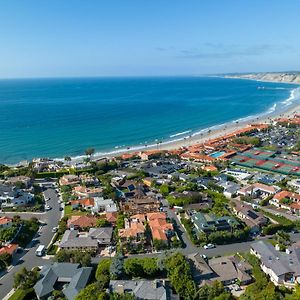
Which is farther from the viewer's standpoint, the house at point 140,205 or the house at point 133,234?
the house at point 140,205

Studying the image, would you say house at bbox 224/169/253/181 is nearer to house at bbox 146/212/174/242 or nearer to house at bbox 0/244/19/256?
house at bbox 146/212/174/242

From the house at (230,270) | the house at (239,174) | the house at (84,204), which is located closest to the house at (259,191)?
the house at (239,174)

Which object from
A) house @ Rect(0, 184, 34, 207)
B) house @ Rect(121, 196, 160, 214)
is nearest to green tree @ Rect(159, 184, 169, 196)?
house @ Rect(121, 196, 160, 214)

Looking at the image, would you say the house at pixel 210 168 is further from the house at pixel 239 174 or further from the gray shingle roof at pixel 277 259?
the gray shingle roof at pixel 277 259

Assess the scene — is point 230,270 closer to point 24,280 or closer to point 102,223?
point 102,223

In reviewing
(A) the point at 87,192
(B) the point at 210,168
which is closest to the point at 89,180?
(A) the point at 87,192
